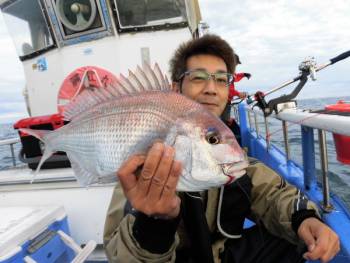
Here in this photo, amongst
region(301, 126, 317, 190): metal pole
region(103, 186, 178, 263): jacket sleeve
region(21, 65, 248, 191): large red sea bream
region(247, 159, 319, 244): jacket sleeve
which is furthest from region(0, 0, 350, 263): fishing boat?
Answer: region(21, 65, 248, 191): large red sea bream

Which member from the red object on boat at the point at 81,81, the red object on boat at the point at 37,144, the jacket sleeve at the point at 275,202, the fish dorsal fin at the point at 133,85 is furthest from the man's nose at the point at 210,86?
the red object on boat at the point at 37,144

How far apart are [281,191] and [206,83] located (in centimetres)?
92

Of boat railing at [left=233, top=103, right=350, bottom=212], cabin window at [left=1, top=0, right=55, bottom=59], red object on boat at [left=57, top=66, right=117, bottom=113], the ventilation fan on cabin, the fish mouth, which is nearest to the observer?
the fish mouth

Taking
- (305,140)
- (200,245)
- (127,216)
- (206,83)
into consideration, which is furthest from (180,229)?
(305,140)

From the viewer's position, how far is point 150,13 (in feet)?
18.6

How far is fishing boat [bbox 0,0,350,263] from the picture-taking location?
2.61 metres

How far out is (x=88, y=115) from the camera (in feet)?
4.79

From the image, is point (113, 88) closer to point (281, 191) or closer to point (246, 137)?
point (281, 191)

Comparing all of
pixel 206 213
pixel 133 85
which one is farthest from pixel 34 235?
pixel 133 85

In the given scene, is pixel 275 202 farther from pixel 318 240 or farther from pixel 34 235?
pixel 34 235

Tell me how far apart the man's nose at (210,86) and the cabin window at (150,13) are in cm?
381

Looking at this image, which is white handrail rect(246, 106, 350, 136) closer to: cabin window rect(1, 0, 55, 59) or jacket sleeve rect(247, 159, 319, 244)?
jacket sleeve rect(247, 159, 319, 244)

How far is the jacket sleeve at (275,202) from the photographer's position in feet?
6.02

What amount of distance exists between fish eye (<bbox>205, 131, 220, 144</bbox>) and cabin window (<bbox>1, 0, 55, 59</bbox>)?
18.3 feet
